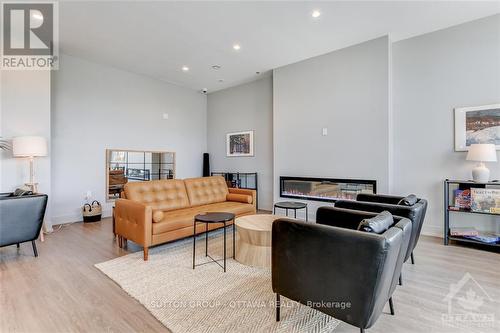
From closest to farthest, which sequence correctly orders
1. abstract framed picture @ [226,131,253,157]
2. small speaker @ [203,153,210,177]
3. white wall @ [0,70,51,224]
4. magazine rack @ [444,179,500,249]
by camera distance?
magazine rack @ [444,179,500,249]
white wall @ [0,70,51,224]
abstract framed picture @ [226,131,253,157]
small speaker @ [203,153,210,177]

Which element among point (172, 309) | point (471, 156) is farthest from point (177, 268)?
point (471, 156)

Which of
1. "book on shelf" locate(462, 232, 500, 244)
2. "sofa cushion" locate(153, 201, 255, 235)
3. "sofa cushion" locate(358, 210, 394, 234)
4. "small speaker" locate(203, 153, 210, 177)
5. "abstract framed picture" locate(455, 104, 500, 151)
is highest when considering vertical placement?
"abstract framed picture" locate(455, 104, 500, 151)

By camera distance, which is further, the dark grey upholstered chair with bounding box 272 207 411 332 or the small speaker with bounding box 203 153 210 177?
the small speaker with bounding box 203 153 210 177

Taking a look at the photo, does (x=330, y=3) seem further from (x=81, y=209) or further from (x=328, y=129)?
(x=81, y=209)

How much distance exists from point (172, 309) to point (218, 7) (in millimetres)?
3436

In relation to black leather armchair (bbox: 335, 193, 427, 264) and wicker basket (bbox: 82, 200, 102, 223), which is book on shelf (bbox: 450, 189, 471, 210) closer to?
black leather armchair (bbox: 335, 193, 427, 264)

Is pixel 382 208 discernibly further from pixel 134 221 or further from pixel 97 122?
pixel 97 122

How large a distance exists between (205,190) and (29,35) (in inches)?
143

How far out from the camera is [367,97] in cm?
417

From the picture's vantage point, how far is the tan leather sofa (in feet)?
9.74

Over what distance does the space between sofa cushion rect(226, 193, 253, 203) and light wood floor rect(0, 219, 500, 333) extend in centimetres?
179

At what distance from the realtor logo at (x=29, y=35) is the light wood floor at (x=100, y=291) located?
2.88 metres

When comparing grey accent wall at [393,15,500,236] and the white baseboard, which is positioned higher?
grey accent wall at [393,15,500,236]

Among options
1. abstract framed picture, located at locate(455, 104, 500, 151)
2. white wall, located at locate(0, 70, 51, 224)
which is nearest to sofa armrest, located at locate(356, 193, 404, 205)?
abstract framed picture, located at locate(455, 104, 500, 151)
